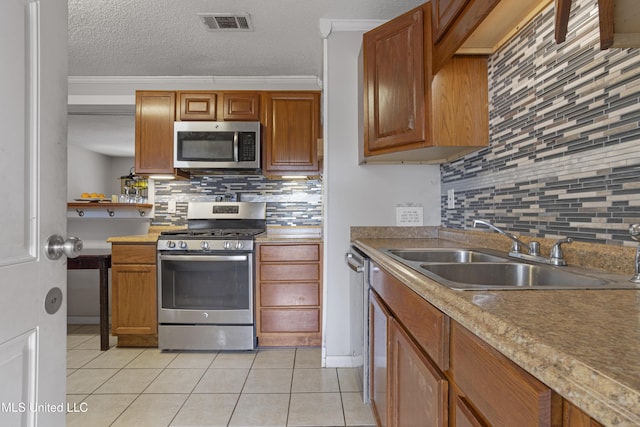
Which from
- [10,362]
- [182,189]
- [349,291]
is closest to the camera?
[10,362]

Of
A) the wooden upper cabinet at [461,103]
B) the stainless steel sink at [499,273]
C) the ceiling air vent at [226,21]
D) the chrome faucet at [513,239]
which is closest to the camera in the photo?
the stainless steel sink at [499,273]

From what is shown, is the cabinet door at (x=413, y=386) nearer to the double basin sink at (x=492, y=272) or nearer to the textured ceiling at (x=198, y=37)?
the double basin sink at (x=492, y=272)

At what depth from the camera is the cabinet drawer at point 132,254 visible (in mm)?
2557

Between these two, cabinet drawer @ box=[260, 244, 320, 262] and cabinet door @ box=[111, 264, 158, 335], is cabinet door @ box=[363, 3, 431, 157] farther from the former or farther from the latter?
cabinet door @ box=[111, 264, 158, 335]

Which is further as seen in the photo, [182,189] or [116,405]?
[182,189]

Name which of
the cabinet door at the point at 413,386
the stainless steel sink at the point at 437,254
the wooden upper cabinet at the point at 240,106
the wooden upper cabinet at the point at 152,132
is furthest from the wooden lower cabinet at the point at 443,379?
the wooden upper cabinet at the point at 152,132

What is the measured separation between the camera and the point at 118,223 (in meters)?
3.23

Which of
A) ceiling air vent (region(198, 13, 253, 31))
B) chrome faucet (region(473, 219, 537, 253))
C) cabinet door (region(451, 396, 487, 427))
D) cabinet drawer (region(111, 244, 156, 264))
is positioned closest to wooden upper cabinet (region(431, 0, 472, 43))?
chrome faucet (region(473, 219, 537, 253))

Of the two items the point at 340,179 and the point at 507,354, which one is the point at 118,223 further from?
the point at 507,354

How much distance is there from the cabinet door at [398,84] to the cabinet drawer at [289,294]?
1172mm

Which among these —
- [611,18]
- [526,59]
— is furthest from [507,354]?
[526,59]

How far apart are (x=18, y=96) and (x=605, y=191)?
4.91 ft

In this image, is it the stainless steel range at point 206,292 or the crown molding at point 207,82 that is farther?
the crown molding at point 207,82

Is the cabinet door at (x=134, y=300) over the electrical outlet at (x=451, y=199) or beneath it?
beneath
